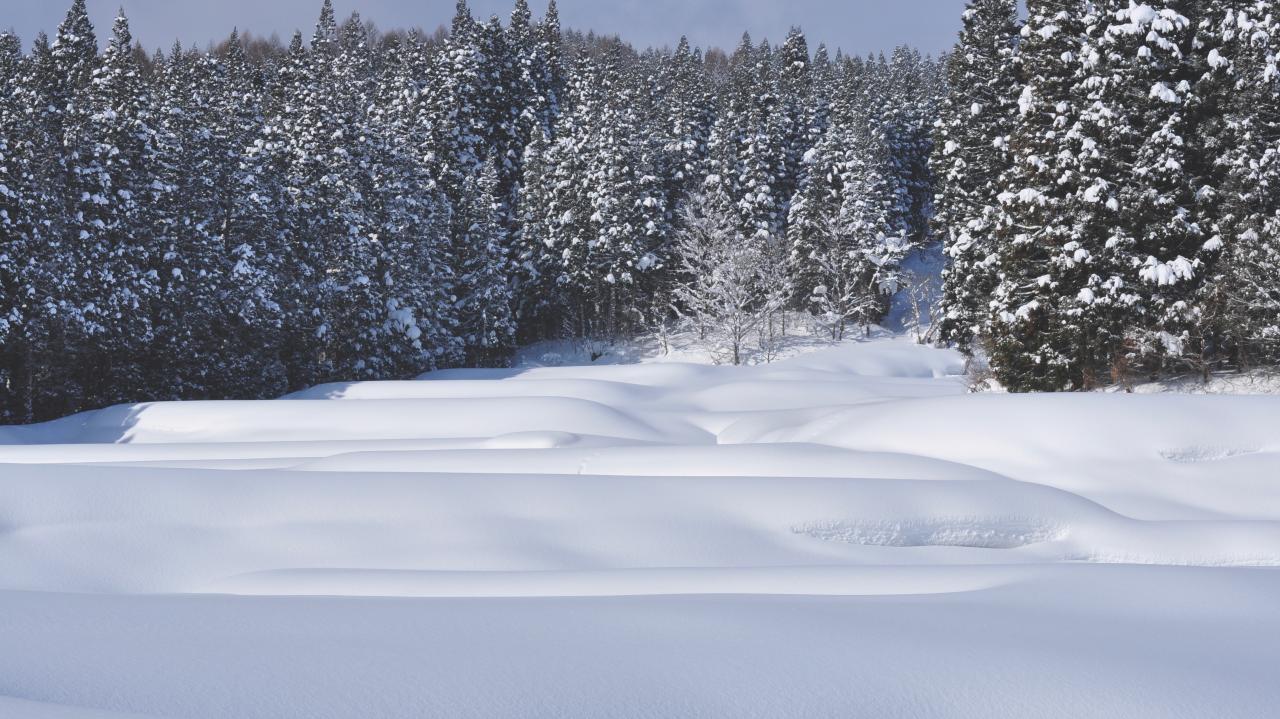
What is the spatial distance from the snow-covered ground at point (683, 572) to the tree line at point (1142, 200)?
721 centimetres

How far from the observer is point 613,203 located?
45.2 meters

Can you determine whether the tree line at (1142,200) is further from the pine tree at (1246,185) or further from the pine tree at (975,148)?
the pine tree at (975,148)

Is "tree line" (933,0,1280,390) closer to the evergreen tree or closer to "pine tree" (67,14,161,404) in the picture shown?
the evergreen tree

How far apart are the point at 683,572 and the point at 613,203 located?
133 ft

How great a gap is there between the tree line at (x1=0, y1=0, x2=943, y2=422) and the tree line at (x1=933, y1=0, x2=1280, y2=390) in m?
23.2

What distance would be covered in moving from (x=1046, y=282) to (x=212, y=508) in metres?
17.9

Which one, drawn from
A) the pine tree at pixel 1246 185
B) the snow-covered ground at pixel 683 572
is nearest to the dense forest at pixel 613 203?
the pine tree at pixel 1246 185

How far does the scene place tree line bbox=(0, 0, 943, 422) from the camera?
25.5m

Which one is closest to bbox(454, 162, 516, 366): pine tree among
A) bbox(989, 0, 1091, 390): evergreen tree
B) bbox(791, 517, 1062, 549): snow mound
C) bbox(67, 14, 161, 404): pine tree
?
bbox(67, 14, 161, 404): pine tree

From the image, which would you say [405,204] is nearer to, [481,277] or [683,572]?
[481,277]

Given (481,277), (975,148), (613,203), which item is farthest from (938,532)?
(613,203)

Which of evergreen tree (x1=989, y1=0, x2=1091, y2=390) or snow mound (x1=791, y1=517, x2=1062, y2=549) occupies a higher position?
evergreen tree (x1=989, y1=0, x2=1091, y2=390)

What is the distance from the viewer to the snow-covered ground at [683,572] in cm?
308

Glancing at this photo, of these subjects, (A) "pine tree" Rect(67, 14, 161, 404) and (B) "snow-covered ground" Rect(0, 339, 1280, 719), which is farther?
(A) "pine tree" Rect(67, 14, 161, 404)
